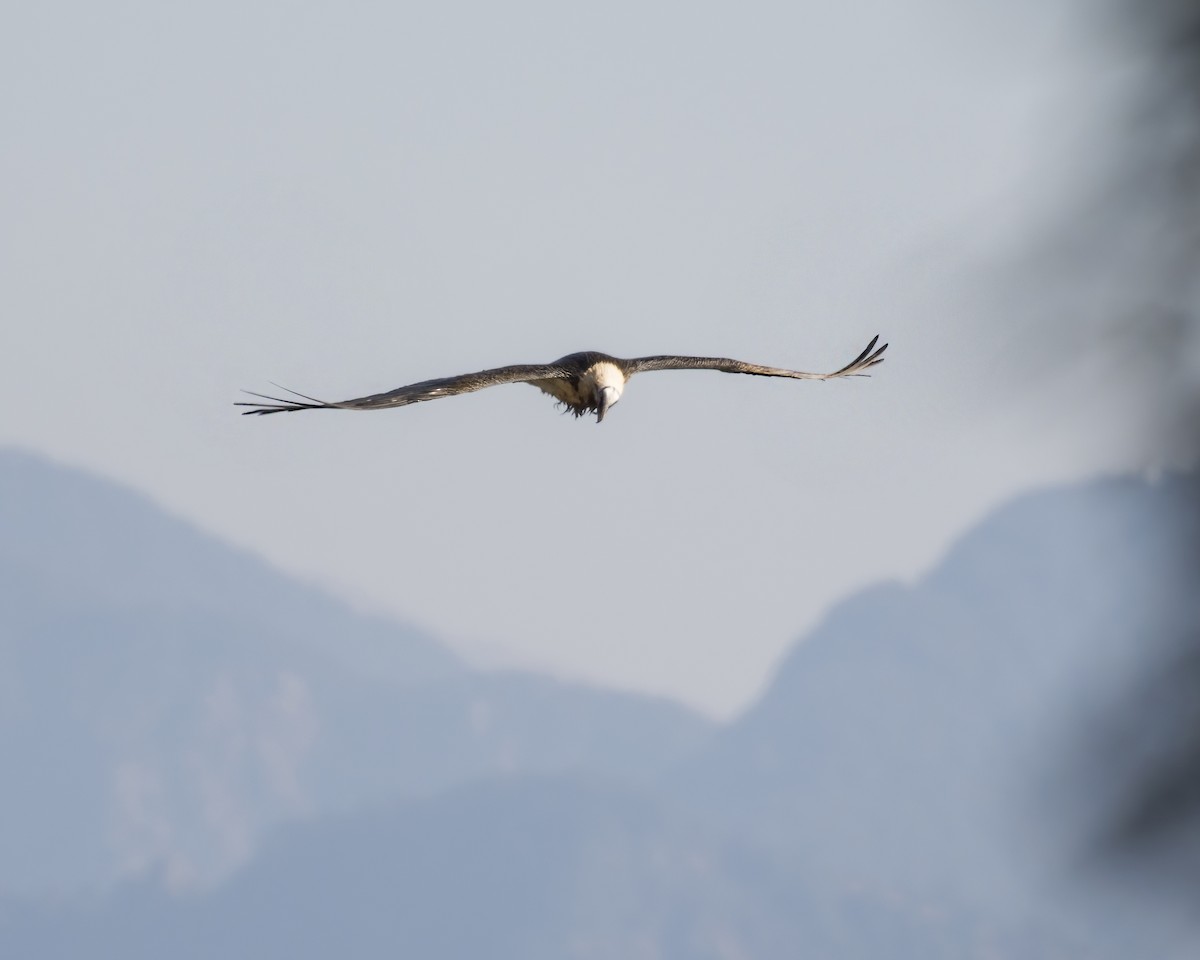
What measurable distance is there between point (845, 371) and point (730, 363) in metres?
1.36

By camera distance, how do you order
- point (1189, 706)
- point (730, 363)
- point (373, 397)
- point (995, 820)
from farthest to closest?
point (730, 363), point (373, 397), point (995, 820), point (1189, 706)

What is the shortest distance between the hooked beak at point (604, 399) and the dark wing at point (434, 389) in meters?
0.34

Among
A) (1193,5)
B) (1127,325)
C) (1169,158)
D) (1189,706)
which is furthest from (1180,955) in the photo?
(1193,5)

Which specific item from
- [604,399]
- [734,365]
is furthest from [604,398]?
[734,365]

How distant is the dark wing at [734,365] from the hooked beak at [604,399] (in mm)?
916

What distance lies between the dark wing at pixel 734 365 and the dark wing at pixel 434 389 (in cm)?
100

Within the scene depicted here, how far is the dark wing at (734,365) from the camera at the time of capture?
15.9 m

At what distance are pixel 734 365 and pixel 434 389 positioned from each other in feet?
13.3

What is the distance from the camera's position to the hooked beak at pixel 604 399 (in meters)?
14.3

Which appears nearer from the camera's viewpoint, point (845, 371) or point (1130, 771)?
point (1130, 771)

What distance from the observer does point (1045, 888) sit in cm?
776

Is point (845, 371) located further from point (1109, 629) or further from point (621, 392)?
point (1109, 629)

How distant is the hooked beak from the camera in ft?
46.8

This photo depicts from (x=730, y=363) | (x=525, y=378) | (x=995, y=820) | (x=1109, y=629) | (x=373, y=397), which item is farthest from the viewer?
(x=730, y=363)
